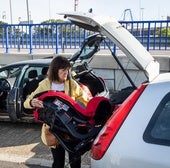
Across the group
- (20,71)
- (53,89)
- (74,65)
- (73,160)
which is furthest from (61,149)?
(20,71)

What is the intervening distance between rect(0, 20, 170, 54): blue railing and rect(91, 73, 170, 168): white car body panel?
6378 millimetres

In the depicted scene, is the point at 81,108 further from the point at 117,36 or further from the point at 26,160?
the point at 26,160

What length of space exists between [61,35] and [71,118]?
6.96 metres

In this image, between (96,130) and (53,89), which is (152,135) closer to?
(96,130)

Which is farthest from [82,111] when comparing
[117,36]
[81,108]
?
[117,36]

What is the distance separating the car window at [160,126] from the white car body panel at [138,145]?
0.09 feet

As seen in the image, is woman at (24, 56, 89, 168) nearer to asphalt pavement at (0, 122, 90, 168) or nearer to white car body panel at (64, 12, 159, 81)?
white car body panel at (64, 12, 159, 81)

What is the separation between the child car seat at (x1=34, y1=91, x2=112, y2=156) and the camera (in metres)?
3.12

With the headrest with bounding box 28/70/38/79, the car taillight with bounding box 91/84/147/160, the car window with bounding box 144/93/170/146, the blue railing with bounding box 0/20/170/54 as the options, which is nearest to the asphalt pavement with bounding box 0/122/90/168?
the headrest with bounding box 28/70/38/79

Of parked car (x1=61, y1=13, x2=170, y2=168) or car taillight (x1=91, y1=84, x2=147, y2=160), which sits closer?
parked car (x1=61, y1=13, x2=170, y2=168)

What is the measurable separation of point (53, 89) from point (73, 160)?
754 mm

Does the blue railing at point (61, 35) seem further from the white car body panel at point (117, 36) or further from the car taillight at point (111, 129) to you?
the car taillight at point (111, 129)

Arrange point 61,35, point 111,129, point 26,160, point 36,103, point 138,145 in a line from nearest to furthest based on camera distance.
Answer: point 138,145 < point 111,129 < point 36,103 < point 26,160 < point 61,35

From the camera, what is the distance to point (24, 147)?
211 inches
